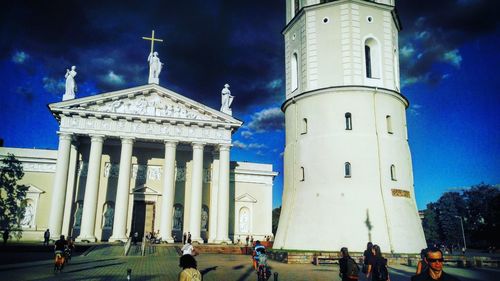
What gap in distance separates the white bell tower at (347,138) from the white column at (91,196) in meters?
15.9

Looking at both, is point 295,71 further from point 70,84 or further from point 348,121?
point 70,84

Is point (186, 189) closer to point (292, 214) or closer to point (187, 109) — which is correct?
point (187, 109)

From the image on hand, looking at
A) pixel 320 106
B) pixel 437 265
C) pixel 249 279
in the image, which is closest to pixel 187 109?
pixel 320 106

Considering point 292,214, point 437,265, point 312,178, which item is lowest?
point 437,265

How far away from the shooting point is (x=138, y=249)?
95.5 feet

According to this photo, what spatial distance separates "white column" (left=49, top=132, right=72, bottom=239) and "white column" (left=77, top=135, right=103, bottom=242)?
1740 millimetres

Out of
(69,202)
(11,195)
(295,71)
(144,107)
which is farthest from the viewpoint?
(144,107)

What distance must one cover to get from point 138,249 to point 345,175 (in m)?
15.5

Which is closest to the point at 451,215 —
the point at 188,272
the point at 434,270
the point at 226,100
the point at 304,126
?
the point at 226,100

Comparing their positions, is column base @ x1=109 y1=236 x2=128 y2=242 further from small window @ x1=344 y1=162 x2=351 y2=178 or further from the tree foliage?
the tree foliage

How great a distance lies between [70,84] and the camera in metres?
36.1

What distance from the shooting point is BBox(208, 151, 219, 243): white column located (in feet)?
121

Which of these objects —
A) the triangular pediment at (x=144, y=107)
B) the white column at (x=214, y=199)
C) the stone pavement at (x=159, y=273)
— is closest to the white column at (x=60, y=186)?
the triangular pediment at (x=144, y=107)

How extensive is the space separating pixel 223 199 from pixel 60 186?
13.7 m
